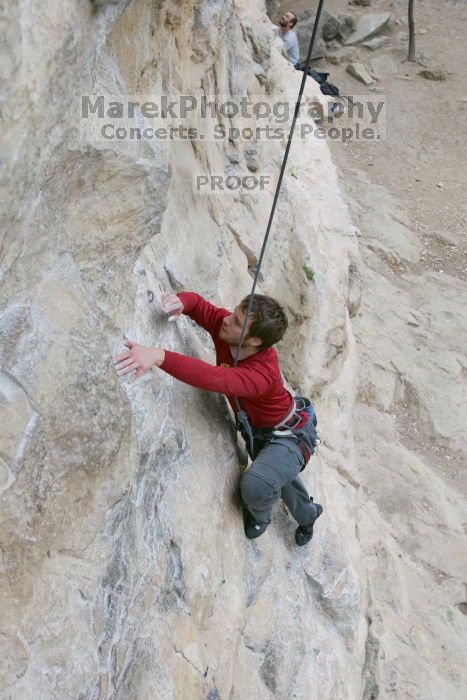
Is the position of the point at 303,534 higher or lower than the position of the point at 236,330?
lower

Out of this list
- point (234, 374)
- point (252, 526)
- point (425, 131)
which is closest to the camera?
point (234, 374)

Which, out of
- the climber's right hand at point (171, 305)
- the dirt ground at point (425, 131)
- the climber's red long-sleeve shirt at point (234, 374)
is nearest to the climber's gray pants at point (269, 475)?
the climber's red long-sleeve shirt at point (234, 374)

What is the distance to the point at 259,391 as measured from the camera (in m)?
2.86

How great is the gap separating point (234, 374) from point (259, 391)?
16 centimetres

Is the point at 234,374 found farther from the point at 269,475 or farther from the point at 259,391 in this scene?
the point at 269,475

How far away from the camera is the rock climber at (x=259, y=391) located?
2.73m

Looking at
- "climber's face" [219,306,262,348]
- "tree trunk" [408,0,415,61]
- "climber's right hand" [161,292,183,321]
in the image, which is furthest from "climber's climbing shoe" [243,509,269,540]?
"tree trunk" [408,0,415,61]

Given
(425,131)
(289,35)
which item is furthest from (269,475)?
(425,131)

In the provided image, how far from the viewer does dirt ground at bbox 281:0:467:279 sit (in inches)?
392

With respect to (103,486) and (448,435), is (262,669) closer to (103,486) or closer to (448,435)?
(103,486)

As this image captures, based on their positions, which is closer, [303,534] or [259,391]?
[259,391]

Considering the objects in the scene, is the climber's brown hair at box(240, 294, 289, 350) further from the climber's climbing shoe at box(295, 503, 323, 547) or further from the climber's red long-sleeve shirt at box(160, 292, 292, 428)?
the climber's climbing shoe at box(295, 503, 323, 547)

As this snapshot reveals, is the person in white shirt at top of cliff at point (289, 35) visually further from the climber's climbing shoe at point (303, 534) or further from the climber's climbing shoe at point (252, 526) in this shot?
the climber's climbing shoe at point (252, 526)

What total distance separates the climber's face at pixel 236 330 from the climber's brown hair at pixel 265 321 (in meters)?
0.02
